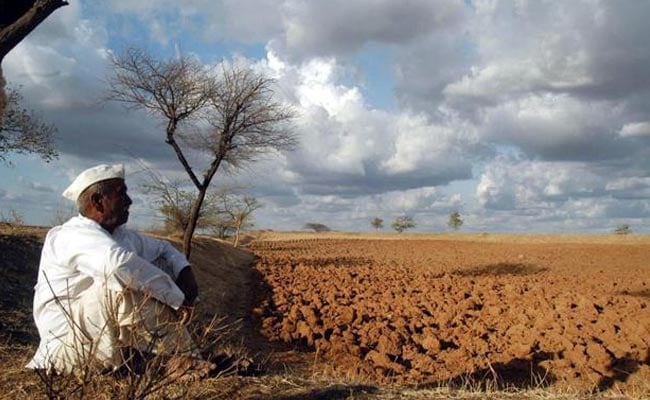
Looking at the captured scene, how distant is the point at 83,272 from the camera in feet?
12.1

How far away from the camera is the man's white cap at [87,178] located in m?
3.93

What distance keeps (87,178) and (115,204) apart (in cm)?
23

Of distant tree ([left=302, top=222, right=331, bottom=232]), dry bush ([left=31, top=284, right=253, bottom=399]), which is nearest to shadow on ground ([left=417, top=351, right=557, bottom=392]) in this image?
dry bush ([left=31, top=284, right=253, bottom=399])

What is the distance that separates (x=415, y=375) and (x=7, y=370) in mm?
4619

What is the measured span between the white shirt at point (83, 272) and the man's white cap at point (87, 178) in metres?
0.18

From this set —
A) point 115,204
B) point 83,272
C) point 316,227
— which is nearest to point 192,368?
point 83,272

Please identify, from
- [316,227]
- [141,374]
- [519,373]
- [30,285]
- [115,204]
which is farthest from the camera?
[316,227]

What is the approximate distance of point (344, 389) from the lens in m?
3.96

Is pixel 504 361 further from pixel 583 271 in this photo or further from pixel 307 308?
pixel 583 271

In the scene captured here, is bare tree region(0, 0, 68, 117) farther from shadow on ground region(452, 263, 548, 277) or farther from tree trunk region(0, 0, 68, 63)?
shadow on ground region(452, 263, 548, 277)

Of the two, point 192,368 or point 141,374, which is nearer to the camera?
point 141,374

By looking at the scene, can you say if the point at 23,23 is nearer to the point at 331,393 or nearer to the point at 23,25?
the point at 23,25

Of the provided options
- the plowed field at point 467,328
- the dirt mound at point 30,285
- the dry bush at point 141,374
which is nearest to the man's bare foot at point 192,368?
the dry bush at point 141,374

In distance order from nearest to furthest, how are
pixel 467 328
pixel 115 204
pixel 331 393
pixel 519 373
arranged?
1. pixel 331 393
2. pixel 115 204
3. pixel 519 373
4. pixel 467 328
